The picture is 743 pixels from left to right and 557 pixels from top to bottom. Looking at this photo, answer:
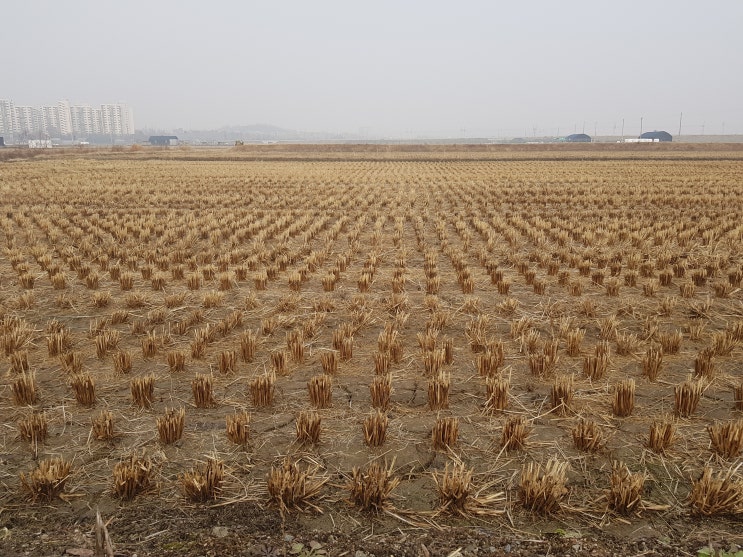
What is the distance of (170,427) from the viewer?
143 inches

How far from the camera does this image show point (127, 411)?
407 centimetres

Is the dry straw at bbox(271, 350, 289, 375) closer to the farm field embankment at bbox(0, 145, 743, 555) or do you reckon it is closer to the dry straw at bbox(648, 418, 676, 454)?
the farm field embankment at bbox(0, 145, 743, 555)

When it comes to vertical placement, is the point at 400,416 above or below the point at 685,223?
below

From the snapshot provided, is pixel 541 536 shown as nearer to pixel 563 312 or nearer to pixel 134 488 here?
pixel 134 488

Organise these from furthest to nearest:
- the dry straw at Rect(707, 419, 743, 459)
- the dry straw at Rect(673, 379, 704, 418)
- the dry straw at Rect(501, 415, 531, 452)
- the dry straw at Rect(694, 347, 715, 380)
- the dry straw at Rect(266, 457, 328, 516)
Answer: the dry straw at Rect(694, 347, 715, 380)
the dry straw at Rect(673, 379, 704, 418)
the dry straw at Rect(501, 415, 531, 452)
the dry straw at Rect(707, 419, 743, 459)
the dry straw at Rect(266, 457, 328, 516)

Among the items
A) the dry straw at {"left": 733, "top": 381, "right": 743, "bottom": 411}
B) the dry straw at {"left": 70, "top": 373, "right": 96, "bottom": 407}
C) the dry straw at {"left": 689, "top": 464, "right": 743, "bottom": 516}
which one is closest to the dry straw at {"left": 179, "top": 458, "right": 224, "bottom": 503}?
the dry straw at {"left": 70, "top": 373, "right": 96, "bottom": 407}

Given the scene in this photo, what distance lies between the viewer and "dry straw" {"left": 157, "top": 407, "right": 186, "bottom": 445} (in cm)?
361

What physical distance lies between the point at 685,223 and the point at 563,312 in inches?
317

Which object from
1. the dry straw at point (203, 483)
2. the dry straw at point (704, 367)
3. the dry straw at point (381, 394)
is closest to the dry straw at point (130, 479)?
the dry straw at point (203, 483)

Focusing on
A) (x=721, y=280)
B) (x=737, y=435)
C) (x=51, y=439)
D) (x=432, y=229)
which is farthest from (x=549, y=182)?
(x=51, y=439)

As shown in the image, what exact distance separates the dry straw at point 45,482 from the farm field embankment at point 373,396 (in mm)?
17

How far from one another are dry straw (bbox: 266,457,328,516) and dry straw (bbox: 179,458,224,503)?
1.03 ft

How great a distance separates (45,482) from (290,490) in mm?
1432

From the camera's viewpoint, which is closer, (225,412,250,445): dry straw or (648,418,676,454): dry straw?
(648,418,676,454): dry straw
